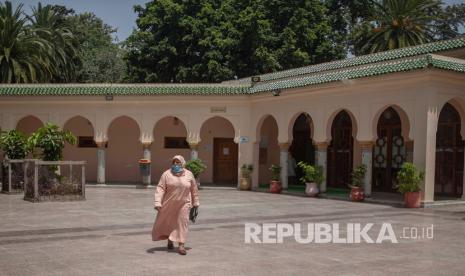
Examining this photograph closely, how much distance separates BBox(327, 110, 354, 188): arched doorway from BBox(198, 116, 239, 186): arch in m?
4.35

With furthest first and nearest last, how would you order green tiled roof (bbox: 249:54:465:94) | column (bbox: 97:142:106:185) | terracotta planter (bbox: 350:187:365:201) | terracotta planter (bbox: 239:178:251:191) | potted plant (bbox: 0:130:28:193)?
column (bbox: 97:142:106:185)
terracotta planter (bbox: 239:178:251:191)
potted plant (bbox: 0:130:28:193)
terracotta planter (bbox: 350:187:365:201)
green tiled roof (bbox: 249:54:465:94)

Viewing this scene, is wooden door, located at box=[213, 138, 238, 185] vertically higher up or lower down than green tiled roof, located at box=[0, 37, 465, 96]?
lower down

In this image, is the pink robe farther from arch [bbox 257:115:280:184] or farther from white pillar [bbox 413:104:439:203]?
arch [bbox 257:115:280:184]

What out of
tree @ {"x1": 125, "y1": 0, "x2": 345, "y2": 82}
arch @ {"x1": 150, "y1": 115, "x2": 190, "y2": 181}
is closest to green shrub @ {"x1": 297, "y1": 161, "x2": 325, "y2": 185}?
arch @ {"x1": 150, "y1": 115, "x2": 190, "y2": 181}

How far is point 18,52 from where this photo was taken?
97.4ft

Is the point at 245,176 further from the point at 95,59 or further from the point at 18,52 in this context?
the point at 95,59

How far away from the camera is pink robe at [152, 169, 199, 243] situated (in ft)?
26.6

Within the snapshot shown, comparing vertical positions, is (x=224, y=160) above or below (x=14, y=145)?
below

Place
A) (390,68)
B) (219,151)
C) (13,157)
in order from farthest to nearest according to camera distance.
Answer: (219,151), (13,157), (390,68)

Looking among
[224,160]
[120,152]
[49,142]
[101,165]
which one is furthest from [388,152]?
[49,142]

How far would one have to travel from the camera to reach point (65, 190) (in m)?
15.8

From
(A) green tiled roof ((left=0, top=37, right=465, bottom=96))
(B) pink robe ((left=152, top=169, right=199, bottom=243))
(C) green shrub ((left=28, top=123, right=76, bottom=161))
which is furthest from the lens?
(A) green tiled roof ((left=0, top=37, right=465, bottom=96))

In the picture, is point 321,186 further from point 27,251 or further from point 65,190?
point 27,251

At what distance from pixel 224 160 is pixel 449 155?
9.77 m
